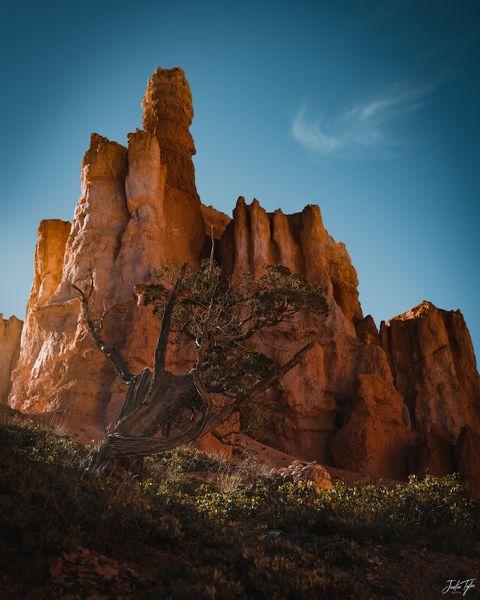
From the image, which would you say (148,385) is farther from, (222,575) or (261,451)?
(261,451)

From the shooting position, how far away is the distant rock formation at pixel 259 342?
23.3 meters

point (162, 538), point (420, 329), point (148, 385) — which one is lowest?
point (162, 538)

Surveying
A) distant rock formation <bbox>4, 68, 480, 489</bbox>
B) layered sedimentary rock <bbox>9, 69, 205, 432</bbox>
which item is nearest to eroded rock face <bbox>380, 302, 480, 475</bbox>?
distant rock formation <bbox>4, 68, 480, 489</bbox>

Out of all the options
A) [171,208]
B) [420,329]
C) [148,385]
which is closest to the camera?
[148,385]

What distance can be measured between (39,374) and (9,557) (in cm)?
2186

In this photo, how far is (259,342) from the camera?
89.2 feet

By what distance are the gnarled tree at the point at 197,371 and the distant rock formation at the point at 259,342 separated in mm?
8096

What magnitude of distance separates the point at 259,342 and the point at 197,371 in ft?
57.0

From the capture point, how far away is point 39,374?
24.2 metres

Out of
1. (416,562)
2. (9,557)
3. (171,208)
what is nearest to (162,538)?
(9,557)

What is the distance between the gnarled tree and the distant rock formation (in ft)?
26.6

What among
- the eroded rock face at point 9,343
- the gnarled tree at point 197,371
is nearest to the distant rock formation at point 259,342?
the gnarled tree at point 197,371
